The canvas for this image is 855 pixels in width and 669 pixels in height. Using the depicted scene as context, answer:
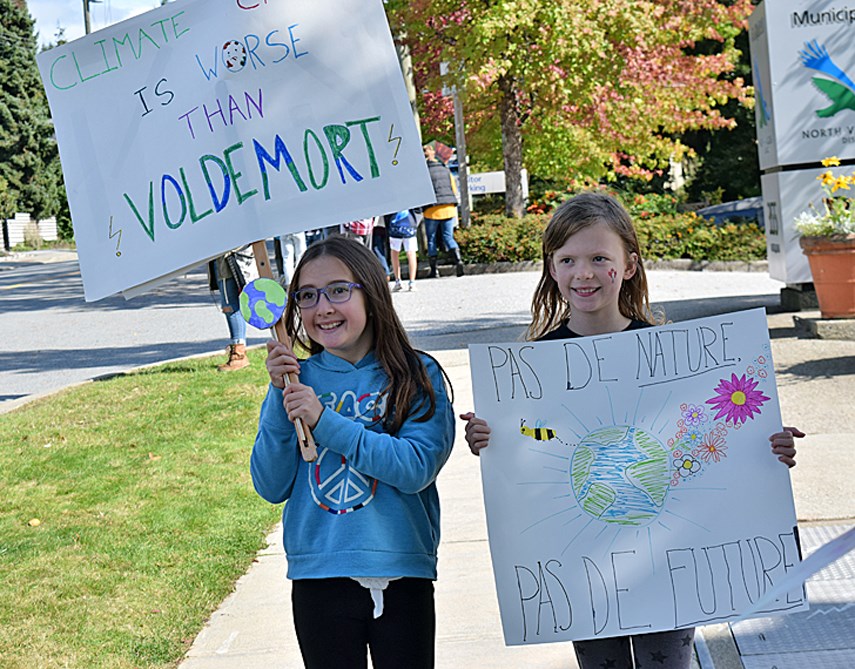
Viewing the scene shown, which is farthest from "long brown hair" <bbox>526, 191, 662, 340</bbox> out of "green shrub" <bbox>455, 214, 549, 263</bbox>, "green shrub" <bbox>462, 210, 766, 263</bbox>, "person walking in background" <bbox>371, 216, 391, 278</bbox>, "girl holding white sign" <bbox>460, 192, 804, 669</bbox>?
"green shrub" <bbox>455, 214, 549, 263</bbox>

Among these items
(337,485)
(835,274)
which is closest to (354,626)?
(337,485)

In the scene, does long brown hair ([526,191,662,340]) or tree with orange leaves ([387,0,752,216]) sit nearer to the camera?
long brown hair ([526,191,662,340])

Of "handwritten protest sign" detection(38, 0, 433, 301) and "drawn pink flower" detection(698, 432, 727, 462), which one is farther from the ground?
"handwritten protest sign" detection(38, 0, 433, 301)

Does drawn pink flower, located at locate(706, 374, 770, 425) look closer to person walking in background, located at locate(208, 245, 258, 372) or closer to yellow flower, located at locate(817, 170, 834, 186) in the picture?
person walking in background, located at locate(208, 245, 258, 372)

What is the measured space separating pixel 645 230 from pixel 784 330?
859 centimetres

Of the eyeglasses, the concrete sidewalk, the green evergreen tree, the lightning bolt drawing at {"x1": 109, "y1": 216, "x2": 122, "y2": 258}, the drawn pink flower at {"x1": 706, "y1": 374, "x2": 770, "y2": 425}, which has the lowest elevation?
the concrete sidewalk

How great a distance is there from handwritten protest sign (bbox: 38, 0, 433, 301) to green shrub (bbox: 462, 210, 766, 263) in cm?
1476

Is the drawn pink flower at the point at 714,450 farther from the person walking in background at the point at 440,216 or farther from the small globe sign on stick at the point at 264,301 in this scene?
the person walking in background at the point at 440,216

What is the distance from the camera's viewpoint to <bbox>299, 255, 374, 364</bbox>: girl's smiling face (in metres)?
2.84

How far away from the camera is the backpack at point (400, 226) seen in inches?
599

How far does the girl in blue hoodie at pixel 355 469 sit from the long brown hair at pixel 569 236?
16.9 inches

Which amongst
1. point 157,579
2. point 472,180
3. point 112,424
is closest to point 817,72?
point 112,424

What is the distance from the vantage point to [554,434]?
285cm

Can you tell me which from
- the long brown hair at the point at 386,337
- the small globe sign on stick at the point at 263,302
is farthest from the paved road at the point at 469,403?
the small globe sign on stick at the point at 263,302
